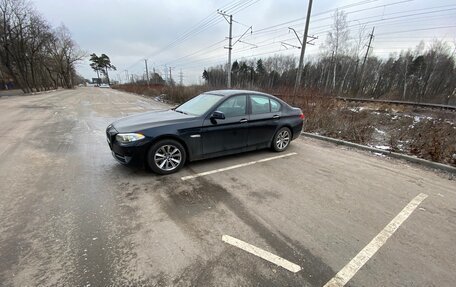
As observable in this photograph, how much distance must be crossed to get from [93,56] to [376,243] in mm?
112484

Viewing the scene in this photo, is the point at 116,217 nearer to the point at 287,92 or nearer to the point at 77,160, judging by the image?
the point at 77,160

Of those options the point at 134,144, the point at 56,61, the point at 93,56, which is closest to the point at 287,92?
the point at 134,144

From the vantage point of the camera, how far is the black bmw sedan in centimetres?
410

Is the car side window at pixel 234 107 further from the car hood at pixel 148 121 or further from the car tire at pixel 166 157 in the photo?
the car tire at pixel 166 157

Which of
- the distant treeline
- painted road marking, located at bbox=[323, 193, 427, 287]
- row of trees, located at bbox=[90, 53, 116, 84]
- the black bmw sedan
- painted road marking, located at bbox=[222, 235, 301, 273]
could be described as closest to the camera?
painted road marking, located at bbox=[323, 193, 427, 287]

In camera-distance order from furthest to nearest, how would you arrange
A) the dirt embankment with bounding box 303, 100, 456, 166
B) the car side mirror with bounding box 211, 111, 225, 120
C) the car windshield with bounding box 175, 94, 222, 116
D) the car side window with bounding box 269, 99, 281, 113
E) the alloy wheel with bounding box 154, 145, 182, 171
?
1. the car side window with bounding box 269, 99, 281, 113
2. the dirt embankment with bounding box 303, 100, 456, 166
3. the car windshield with bounding box 175, 94, 222, 116
4. the car side mirror with bounding box 211, 111, 225, 120
5. the alloy wheel with bounding box 154, 145, 182, 171

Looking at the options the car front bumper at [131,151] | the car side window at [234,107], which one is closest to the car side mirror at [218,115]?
the car side window at [234,107]

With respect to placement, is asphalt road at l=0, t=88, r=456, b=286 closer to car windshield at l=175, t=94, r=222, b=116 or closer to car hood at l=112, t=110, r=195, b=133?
car hood at l=112, t=110, r=195, b=133

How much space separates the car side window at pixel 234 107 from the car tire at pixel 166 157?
48.2 inches

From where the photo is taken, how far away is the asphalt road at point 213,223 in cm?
223

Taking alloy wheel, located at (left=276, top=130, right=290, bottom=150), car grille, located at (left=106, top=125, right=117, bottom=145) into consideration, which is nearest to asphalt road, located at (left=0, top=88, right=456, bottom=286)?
car grille, located at (left=106, top=125, right=117, bottom=145)

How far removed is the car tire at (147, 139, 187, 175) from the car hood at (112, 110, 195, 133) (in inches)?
15.0

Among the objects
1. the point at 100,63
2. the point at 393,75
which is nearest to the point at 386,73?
the point at 393,75

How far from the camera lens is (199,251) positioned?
250 cm
